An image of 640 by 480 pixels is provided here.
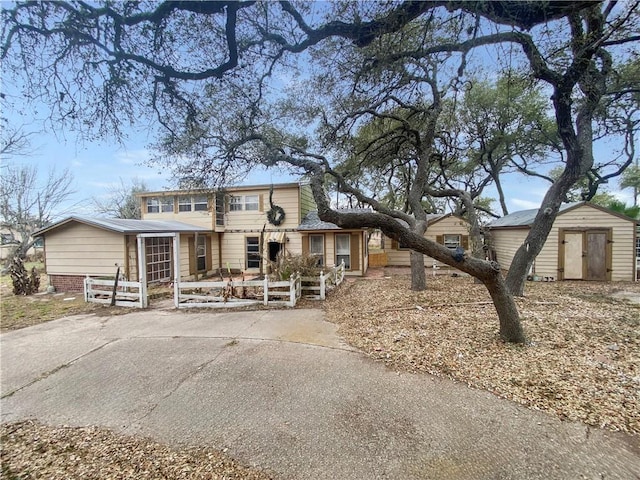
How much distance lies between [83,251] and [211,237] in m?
5.21

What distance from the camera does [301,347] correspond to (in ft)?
16.1

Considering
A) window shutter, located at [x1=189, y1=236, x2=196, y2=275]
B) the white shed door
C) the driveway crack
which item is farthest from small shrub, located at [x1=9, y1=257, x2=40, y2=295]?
the white shed door

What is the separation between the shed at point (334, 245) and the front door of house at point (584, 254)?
27.5 feet

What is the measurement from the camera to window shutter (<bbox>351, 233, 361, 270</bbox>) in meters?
13.5

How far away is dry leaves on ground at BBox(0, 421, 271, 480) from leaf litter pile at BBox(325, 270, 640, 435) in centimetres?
267

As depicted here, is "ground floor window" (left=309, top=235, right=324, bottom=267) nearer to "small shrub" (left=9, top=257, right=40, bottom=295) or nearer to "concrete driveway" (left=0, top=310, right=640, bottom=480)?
"concrete driveway" (left=0, top=310, right=640, bottom=480)

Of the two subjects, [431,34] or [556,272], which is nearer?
[431,34]

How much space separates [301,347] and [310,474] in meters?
2.66

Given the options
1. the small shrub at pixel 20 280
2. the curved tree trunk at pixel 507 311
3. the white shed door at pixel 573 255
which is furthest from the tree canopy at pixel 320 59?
the small shrub at pixel 20 280

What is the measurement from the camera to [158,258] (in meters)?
12.1

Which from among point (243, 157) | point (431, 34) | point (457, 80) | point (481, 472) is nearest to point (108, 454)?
point (481, 472)

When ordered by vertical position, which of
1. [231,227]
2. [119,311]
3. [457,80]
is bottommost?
[119,311]

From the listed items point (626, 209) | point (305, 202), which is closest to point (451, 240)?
point (626, 209)

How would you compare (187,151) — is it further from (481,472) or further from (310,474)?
(481,472)
